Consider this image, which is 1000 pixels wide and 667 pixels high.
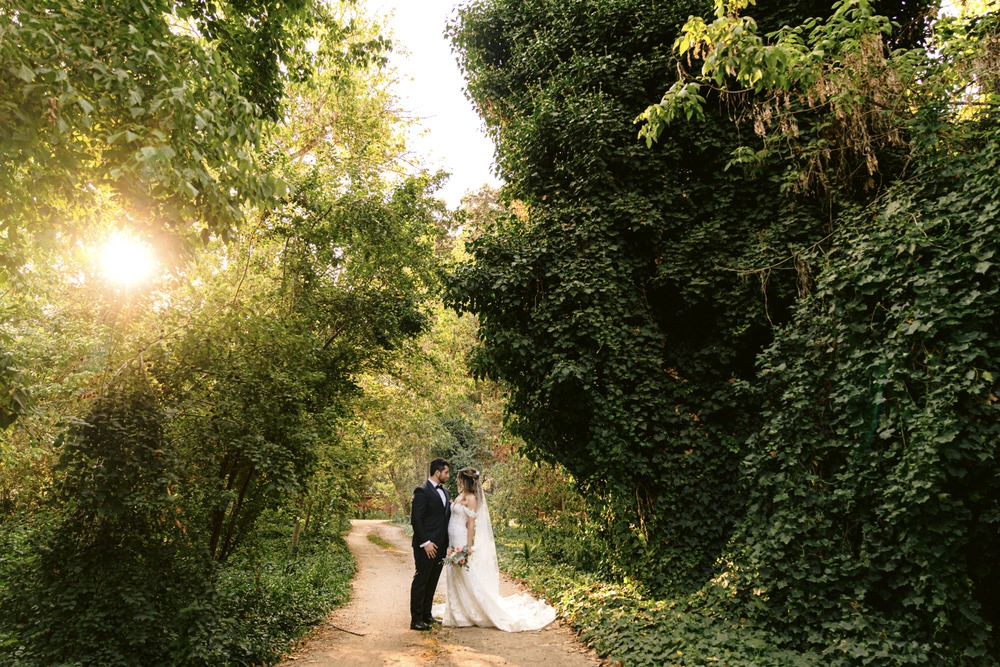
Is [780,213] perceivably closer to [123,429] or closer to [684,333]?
[684,333]

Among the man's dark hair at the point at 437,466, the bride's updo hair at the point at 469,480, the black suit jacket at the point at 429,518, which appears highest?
the man's dark hair at the point at 437,466

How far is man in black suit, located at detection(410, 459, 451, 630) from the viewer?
25.8ft

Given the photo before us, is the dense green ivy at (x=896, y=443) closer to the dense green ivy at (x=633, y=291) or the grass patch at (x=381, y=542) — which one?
the dense green ivy at (x=633, y=291)

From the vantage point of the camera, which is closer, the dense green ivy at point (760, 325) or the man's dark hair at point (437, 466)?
the dense green ivy at point (760, 325)

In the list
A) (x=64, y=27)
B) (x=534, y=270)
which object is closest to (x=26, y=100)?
(x=64, y=27)

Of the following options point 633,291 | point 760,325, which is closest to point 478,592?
point 633,291

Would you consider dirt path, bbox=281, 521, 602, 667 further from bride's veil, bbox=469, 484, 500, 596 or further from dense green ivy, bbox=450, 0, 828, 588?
dense green ivy, bbox=450, 0, 828, 588

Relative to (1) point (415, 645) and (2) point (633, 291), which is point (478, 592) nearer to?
(1) point (415, 645)

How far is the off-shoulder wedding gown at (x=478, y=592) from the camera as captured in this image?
7.95 metres

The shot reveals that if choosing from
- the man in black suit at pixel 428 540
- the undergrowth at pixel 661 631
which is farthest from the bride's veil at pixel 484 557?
the undergrowth at pixel 661 631

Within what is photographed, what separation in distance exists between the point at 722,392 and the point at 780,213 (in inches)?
108

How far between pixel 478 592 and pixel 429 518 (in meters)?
1.22

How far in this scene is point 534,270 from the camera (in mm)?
9297

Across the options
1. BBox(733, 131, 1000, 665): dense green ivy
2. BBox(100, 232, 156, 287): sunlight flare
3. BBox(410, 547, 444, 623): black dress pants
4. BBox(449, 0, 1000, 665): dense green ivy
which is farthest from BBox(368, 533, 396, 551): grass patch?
BBox(733, 131, 1000, 665): dense green ivy
